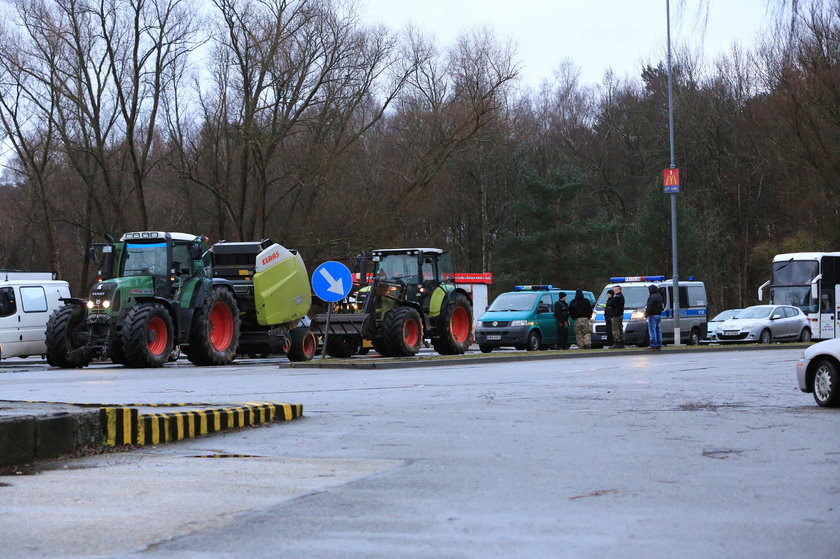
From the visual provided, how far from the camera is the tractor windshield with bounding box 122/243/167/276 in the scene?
83.6ft

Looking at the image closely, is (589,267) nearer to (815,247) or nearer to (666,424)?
(815,247)

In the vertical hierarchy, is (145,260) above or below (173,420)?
above

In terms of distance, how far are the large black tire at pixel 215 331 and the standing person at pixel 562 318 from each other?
10.8 metres

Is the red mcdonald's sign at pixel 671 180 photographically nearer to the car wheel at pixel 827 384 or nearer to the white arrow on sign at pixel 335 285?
the white arrow on sign at pixel 335 285

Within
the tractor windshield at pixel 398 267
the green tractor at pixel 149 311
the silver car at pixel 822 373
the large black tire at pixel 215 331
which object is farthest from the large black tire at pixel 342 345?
the silver car at pixel 822 373

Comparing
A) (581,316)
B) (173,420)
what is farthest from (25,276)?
(173,420)

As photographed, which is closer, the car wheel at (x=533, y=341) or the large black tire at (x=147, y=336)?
the large black tire at (x=147, y=336)

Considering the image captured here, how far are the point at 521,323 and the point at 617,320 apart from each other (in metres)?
2.89

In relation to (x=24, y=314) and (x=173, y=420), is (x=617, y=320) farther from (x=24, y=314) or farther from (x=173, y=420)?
(x=173, y=420)

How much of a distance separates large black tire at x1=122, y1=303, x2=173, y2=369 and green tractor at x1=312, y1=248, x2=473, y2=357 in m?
3.84

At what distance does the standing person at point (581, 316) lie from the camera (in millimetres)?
33312

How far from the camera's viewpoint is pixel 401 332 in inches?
1064

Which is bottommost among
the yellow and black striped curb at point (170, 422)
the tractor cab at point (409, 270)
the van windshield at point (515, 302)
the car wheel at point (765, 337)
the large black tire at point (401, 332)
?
the yellow and black striped curb at point (170, 422)

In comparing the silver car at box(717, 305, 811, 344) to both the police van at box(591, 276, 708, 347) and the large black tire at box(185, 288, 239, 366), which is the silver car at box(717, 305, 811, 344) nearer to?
the police van at box(591, 276, 708, 347)
